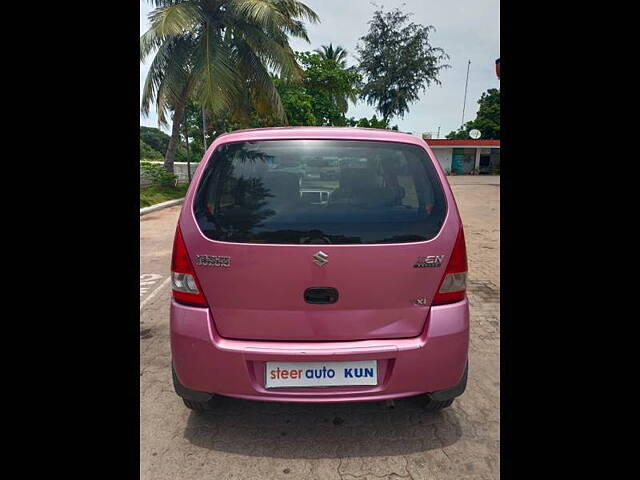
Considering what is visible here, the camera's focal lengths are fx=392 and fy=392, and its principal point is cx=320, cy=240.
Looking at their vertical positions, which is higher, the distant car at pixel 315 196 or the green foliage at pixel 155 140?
the green foliage at pixel 155 140

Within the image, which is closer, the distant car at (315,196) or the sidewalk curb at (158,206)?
the distant car at (315,196)

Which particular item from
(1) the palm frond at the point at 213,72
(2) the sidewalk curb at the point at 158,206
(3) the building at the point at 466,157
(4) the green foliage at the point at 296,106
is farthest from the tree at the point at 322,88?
(3) the building at the point at 466,157

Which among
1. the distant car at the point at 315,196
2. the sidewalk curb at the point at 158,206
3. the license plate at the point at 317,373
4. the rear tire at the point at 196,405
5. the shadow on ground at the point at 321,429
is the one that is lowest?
the shadow on ground at the point at 321,429

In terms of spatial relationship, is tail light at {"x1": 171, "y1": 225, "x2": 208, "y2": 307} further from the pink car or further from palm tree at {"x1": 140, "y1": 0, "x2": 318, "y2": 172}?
palm tree at {"x1": 140, "y1": 0, "x2": 318, "y2": 172}

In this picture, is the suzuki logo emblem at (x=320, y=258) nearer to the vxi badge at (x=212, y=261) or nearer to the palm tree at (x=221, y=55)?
the vxi badge at (x=212, y=261)

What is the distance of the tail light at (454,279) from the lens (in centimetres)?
A: 195

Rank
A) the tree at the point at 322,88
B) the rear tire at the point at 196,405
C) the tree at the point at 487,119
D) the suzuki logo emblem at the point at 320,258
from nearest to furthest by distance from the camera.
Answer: the suzuki logo emblem at the point at 320,258, the rear tire at the point at 196,405, the tree at the point at 322,88, the tree at the point at 487,119

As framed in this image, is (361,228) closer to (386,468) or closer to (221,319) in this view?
(221,319)

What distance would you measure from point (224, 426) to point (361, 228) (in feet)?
4.51

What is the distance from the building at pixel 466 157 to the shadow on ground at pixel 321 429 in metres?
34.9

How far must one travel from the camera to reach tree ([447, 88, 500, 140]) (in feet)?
131

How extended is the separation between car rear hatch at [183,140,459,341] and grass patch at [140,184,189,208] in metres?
11.4

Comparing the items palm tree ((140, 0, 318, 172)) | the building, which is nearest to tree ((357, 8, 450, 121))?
the building
